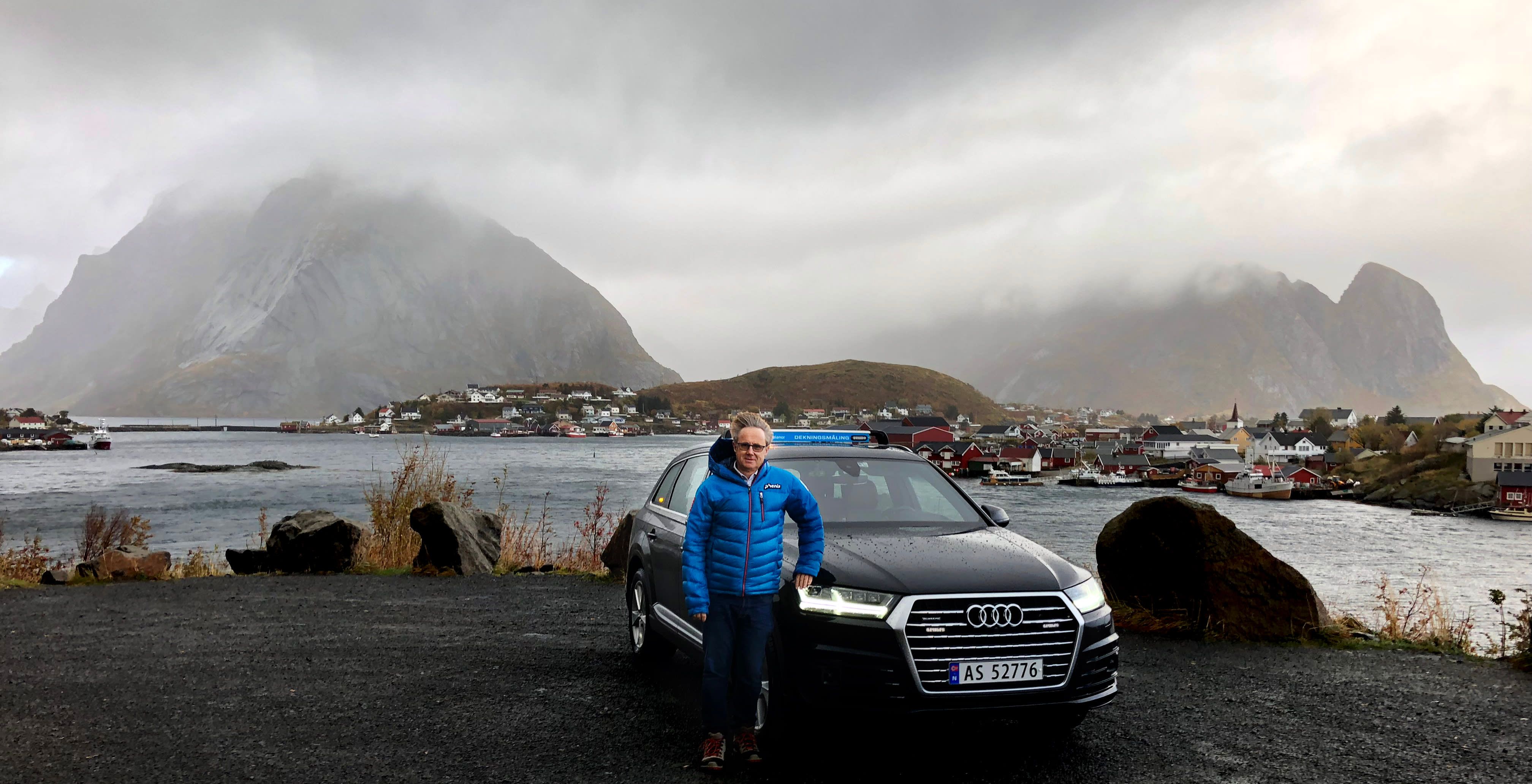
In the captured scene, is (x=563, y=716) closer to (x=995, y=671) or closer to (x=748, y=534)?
(x=748, y=534)

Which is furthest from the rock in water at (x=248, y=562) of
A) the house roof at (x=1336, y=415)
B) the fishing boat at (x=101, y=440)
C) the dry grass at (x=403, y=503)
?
the house roof at (x=1336, y=415)

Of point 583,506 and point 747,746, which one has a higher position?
point 747,746

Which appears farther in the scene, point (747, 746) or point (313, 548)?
point (313, 548)

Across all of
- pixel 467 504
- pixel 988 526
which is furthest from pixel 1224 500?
pixel 988 526

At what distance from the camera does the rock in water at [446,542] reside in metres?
13.5

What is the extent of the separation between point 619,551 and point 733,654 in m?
8.43

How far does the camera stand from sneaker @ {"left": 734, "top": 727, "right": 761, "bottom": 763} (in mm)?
4980

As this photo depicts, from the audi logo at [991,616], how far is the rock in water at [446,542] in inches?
406

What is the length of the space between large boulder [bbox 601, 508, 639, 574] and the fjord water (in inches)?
216

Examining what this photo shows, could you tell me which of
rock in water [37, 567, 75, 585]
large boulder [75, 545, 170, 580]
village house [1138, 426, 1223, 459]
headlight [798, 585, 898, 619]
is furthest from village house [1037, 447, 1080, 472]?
headlight [798, 585, 898, 619]

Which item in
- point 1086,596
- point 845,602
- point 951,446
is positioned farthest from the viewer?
point 951,446

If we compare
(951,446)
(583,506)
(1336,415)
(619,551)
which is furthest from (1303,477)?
(619,551)

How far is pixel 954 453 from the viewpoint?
10725 cm

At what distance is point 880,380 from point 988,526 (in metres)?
148
